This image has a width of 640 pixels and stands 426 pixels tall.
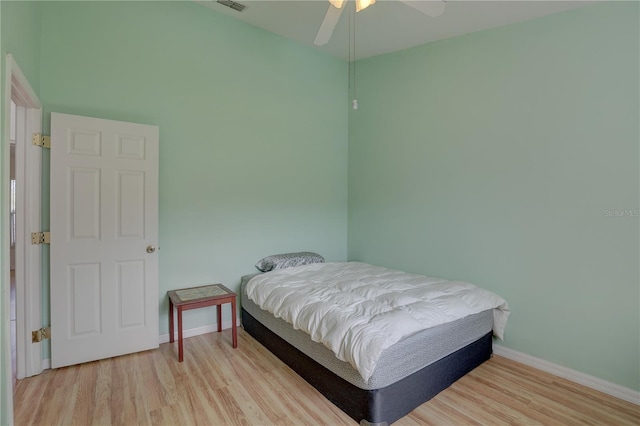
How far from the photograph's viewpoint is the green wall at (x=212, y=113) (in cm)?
263

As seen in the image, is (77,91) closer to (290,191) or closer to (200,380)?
(290,191)

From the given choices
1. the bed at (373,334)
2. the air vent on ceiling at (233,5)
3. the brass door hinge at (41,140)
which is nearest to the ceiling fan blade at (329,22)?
the air vent on ceiling at (233,5)

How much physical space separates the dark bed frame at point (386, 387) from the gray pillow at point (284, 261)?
31.6 inches

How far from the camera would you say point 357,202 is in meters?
4.19

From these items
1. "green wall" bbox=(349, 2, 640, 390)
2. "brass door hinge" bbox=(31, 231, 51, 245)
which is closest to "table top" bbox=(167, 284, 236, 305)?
"brass door hinge" bbox=(31, 231, 51, 245)

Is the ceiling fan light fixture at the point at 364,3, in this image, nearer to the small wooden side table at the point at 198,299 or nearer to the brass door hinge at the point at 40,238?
the small wooden side table at the point at 198,299

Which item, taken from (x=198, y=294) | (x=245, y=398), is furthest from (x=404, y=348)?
(x=198, y=294)

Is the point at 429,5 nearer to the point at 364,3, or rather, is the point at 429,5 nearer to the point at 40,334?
the point at 364,3

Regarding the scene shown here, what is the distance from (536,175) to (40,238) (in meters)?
3.97

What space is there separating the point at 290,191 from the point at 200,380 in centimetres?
216

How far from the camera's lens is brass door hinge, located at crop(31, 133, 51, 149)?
2.36 meters

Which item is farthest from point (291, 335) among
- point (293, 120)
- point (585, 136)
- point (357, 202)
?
point (585, 136)

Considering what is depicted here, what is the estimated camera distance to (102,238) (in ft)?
8.54

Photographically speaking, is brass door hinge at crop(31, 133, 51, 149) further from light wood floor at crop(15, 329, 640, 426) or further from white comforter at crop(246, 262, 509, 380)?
white comforter at crop(246, 262, 509, 380)
